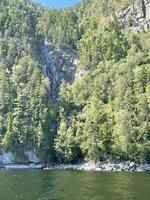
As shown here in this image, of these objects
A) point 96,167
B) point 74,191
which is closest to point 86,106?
point 96,167

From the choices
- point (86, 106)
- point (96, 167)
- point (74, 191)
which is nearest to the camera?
point (74, 191)

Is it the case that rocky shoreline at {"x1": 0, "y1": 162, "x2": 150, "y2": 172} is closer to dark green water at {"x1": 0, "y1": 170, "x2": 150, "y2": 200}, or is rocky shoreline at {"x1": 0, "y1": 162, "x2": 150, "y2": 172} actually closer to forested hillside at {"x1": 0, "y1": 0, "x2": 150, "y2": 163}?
forested hillside at {"x1": 0, "y1": 0, "x2": 150, "y2": 163}

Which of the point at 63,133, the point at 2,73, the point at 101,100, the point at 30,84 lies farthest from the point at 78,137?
the point at 2,73

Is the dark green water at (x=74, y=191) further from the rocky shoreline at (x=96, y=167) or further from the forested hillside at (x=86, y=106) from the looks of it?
the forested hillside at (x=86, y=106)

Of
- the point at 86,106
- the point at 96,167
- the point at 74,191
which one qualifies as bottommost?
the point at 74,191

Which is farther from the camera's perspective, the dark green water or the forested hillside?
the forested hillside

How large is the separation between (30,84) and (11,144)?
92.4 feet

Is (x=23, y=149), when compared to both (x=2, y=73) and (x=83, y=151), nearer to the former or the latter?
(x=83, y=151)

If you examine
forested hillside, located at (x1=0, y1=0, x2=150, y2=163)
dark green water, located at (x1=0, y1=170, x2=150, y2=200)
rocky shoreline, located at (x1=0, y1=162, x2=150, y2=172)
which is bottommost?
dark green water, located at (x1=0, y1=170, x2=150, y2=200)

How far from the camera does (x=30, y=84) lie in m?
168

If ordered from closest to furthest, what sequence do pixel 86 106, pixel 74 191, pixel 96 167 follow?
pixel 74 191 < pixel 96 167 < pixel 86 106

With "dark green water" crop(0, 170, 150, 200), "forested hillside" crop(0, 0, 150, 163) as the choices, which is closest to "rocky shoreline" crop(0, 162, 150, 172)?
"forested hillside" crop(0, 0, 150, 163)

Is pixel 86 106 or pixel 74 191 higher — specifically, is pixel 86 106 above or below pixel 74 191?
above

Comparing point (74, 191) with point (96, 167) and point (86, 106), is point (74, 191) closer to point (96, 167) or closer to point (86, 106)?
point (96, 167)
